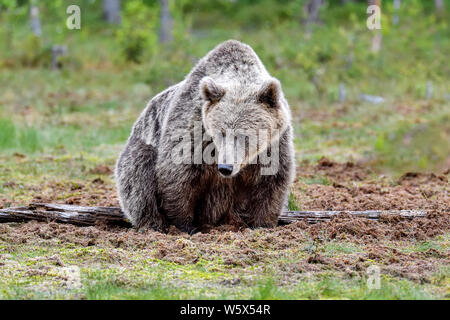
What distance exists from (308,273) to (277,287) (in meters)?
0.48

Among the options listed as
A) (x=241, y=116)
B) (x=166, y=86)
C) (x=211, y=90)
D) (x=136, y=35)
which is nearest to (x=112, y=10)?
(x=136, y=35)

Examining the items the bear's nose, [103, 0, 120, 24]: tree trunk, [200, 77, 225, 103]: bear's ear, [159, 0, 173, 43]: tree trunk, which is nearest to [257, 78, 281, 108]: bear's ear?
[200, 77, 225, 103]: bear's ear

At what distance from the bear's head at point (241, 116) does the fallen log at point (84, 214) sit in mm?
1097

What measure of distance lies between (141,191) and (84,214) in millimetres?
702

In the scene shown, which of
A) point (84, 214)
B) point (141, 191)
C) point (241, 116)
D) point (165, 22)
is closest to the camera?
point (241, 116)

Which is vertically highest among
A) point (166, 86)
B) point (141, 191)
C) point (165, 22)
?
point (165, 22)

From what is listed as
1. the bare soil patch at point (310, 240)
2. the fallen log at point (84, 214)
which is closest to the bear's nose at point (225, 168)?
the bare soil patch at point (310, 240)

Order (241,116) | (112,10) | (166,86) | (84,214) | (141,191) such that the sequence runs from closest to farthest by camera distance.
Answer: (241,116) < (84,214) < (141,191) < (166,86) < (112,10)

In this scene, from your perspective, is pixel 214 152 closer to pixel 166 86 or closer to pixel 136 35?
pixel 166 86

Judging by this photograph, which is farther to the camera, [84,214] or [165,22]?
[165,22]

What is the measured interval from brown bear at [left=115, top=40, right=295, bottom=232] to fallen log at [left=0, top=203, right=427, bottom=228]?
0.30 meters

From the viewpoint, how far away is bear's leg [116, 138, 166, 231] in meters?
7.42

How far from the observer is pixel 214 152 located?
674 centimetres
